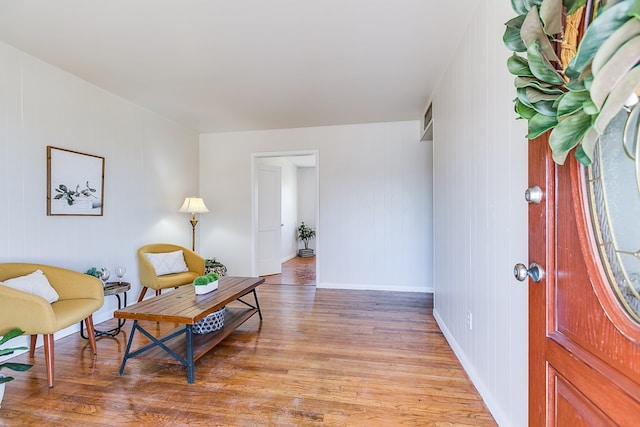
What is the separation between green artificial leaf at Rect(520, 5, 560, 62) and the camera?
675 mm

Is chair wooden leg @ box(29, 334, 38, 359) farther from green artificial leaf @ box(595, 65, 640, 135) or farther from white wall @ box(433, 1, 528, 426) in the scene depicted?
green artificial leaf @ box(595, 65, 640, 135)

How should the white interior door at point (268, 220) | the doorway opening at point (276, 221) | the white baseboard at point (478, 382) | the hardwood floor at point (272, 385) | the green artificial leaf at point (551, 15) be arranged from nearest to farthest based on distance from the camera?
the green artificial leaf at point (551, 15), the white baseboard at point (478, 382), the hardwood floor at point (272, 385), the doorway opening at point (276, 221), the white interior door at point (268, 220)

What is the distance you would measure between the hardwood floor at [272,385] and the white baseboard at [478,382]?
0.14 feet

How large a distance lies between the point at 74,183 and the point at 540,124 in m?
3.52

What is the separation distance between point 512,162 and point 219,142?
435 cm

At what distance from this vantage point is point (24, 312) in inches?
73.9

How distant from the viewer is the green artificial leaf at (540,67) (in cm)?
65

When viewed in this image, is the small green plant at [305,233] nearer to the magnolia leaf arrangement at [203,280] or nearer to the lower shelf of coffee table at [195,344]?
the lower shelf of coffee table at [195,344]

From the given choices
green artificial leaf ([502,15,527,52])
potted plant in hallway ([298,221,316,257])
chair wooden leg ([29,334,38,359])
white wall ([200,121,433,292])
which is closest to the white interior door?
white wall ([200,121,433,292])

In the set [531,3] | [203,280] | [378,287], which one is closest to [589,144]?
[531,3]

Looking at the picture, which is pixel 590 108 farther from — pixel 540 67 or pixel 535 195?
pixel 535 195

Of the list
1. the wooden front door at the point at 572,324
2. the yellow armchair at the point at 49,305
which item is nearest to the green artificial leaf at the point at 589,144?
the wooden front door at the point at 572,324

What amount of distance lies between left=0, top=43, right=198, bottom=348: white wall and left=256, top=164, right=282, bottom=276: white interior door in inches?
50.3

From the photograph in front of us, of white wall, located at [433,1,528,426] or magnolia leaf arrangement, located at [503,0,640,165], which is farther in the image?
white wall, located at [433,1,528,426]
